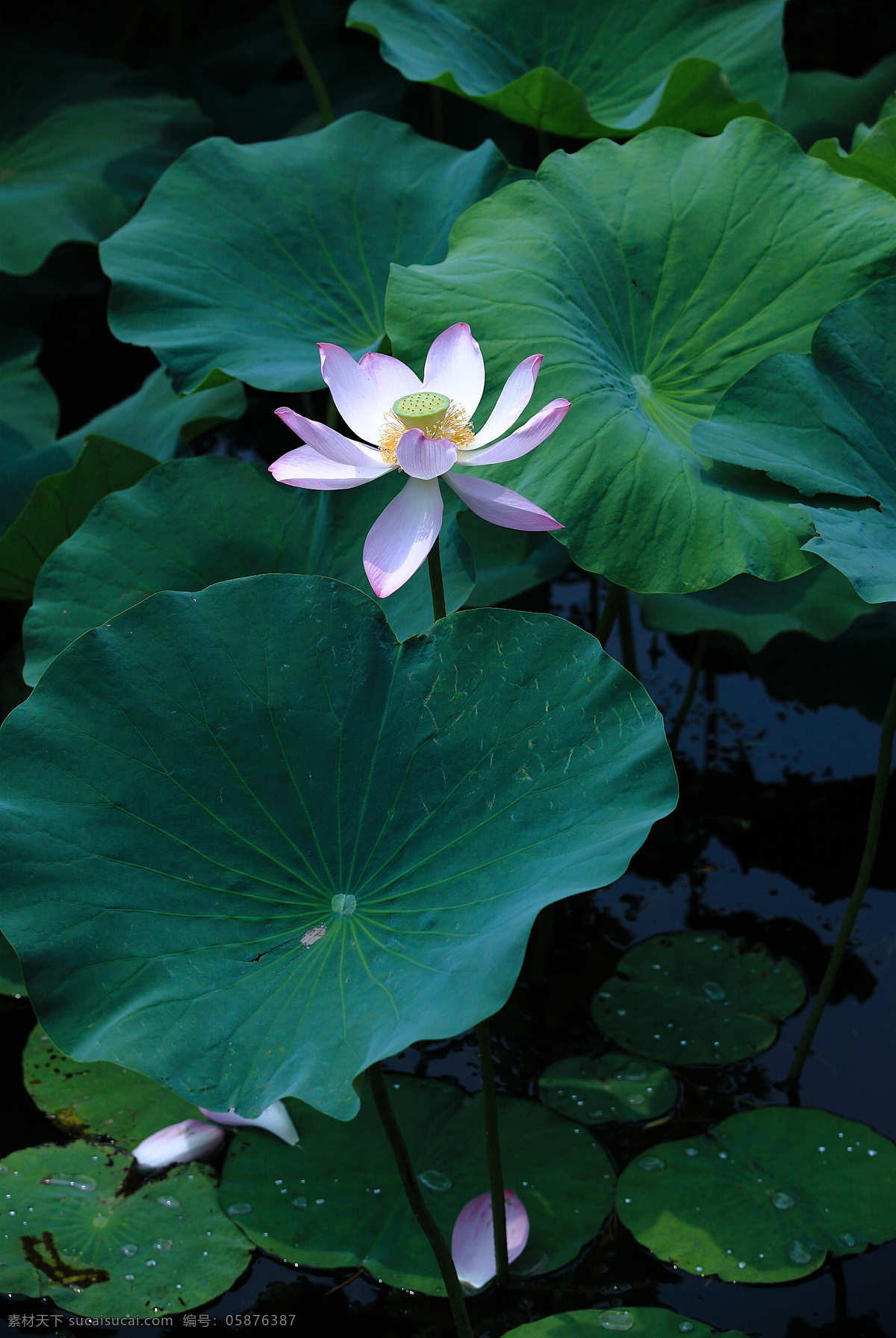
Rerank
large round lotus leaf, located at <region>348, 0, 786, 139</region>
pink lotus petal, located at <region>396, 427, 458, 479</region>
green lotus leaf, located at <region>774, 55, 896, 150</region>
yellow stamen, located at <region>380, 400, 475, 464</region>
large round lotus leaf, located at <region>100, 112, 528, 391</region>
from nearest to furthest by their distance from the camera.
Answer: pink lotus petal, located at <region>396, 427, 458, 479</region>, yellow stamen, located at <region>380, 400, 475, 464</region>, large round lotus leaf, located at <region>100, 112, 528, 391</region>, large round lotus leaf, located at <region>348, 0, 786, 139</region>, green lotus leaf, located at <region>774, 55, 896, 150</region>

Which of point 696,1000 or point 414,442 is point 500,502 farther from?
point 696,1000

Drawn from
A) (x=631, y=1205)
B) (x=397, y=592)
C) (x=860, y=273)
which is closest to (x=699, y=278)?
(x=860, y=273)

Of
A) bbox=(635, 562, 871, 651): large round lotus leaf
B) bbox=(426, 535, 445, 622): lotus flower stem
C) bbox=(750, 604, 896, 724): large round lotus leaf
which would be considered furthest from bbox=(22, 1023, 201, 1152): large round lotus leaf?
bbox=(750, 604, 896, 724): large round lotus leaf

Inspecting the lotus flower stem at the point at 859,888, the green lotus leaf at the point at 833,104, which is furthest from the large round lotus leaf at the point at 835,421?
the green lotus leaf at the point at 833,104

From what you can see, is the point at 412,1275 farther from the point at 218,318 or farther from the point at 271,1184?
the point at 218,318

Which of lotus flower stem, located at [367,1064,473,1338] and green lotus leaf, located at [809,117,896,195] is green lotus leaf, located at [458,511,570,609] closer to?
green lotus leaf, located at [809,117,896,195]

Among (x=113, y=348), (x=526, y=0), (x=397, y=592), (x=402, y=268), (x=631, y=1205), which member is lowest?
(x=631, y=1205)
